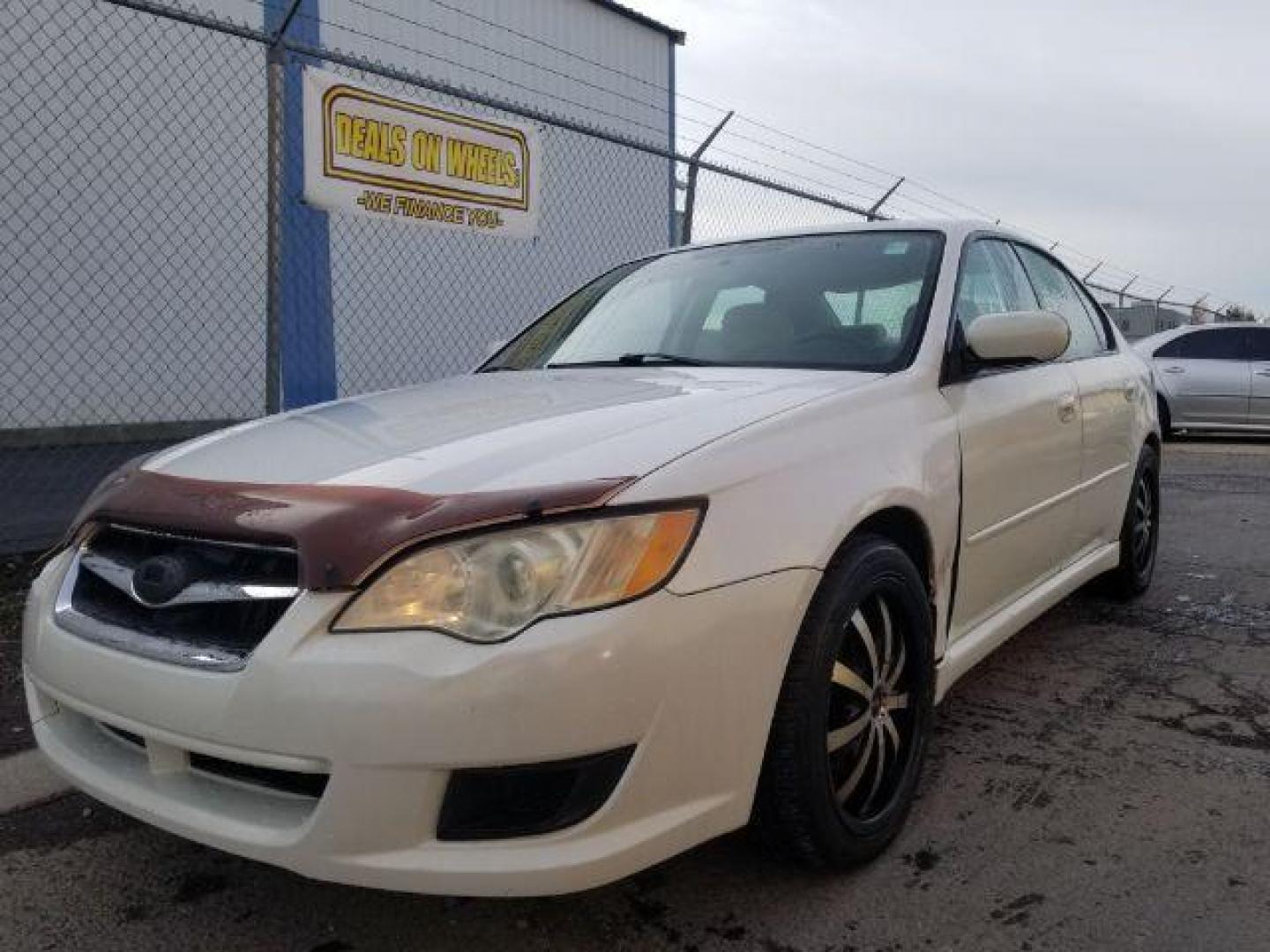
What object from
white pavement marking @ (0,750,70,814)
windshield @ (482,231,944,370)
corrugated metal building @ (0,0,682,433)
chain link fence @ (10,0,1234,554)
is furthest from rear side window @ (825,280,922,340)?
corrugated metal building @ (0,0,682,433)

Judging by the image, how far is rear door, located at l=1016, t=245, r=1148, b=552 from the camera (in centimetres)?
357

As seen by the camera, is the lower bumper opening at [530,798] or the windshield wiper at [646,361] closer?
the lower bumper opening at [530,798]

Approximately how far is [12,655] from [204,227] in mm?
6540

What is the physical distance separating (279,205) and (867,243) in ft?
8.99

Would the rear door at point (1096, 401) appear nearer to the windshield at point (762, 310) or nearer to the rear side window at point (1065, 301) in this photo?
the rear side window at point (1065, 301)

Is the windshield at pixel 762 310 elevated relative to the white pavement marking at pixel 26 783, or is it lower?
elevated

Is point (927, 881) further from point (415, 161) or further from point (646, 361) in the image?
point (415, 161)

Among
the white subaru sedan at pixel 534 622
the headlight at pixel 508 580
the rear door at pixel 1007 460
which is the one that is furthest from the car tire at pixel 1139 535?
the headlight at pixel 508 580

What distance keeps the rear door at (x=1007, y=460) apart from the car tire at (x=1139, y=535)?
832 millimetres

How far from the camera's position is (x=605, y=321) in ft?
11.0

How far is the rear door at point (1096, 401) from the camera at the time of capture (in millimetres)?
3572

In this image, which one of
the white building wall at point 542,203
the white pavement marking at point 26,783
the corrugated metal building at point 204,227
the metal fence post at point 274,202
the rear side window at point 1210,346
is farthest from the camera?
the rear side window at point 1210,346

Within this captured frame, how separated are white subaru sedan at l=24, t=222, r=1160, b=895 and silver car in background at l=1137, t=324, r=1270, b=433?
32.8 ft

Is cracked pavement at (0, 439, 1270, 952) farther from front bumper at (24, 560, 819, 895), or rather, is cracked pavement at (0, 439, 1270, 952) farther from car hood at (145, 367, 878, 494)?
car hood at (145, 367, 878, 494)
